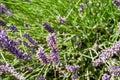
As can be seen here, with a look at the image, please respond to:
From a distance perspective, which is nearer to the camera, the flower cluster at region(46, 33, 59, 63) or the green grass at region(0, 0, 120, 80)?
the flower cluster at region(46, 33, 59, 63)

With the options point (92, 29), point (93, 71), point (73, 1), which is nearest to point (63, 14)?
point (73, 1)

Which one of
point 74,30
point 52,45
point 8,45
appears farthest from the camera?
point 74,30

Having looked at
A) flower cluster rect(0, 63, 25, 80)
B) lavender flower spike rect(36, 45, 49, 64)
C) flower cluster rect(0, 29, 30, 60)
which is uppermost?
flower cluster rect(0, 29, 30, 60)

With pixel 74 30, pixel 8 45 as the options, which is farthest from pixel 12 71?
pixel 74 30

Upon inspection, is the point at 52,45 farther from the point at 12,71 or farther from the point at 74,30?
the point at 74,30

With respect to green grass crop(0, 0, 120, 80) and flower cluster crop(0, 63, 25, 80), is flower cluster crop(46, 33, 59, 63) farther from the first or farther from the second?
green grass crop(0, 0, 120, 80)

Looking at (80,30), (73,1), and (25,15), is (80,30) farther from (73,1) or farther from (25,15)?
(25,15)

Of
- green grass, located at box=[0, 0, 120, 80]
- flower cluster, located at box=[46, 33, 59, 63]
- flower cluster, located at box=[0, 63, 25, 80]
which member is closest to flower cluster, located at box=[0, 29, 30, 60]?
flower cluster, located at box=[0, 63, 25, 80]

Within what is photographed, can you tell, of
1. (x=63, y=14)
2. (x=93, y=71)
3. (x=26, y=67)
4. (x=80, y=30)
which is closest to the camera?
(x=26, y=67)

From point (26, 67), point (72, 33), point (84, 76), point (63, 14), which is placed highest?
point (63, 14)
